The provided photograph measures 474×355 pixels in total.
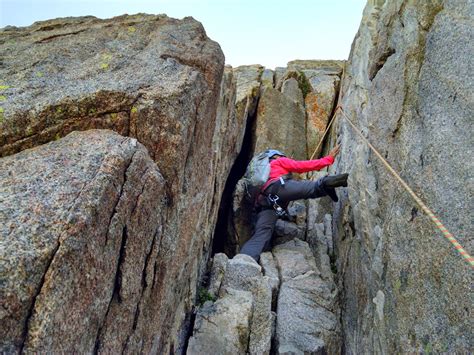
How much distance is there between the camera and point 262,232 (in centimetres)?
1584

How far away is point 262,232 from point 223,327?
558cm

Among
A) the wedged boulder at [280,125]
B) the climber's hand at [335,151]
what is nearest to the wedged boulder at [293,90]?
the wedged boulder at [280,125]

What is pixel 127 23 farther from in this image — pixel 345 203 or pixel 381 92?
pixel 345 203

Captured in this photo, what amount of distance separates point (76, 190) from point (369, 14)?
14.6m

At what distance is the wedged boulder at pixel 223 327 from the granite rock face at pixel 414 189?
331 cm

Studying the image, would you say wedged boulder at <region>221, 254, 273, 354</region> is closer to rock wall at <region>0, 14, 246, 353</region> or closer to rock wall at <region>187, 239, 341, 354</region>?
rock wall at <region>187, 239, 341, 354</region>

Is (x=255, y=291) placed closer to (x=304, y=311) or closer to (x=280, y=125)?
(x=304, y=311)

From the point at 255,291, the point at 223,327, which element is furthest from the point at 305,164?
the point at 223,327

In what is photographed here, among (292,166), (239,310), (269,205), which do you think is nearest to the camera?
(239,310)

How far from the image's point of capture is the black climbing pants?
15.1 m

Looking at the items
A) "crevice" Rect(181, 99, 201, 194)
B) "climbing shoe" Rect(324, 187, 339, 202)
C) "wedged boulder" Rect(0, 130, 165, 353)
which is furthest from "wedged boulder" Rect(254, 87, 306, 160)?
"wedged boulder" Rect(0, 130, 165, 353)

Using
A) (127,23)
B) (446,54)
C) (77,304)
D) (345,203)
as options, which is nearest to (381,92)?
(446,54)

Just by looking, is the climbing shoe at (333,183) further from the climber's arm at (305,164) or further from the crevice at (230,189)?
the crevice at (230,189)

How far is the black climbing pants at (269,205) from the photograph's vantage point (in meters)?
15.1
